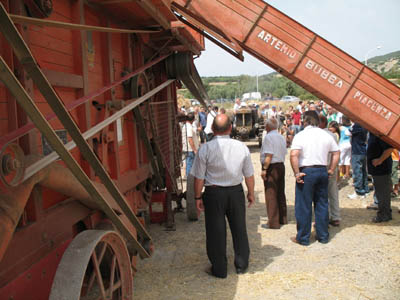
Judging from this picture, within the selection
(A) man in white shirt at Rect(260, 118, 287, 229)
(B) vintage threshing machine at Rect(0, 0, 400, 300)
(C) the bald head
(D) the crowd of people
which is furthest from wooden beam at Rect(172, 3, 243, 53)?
(A) man in white shirt at Rect(260, 118, 287, 229)

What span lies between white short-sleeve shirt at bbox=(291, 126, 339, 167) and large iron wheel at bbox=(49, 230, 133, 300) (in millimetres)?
3091

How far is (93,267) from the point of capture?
2.57m

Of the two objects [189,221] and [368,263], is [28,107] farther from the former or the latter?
[189,221]

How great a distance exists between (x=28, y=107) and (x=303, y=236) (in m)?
4.24

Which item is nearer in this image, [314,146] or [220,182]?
[220,182]

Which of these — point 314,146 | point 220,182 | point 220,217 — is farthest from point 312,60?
point 220,217

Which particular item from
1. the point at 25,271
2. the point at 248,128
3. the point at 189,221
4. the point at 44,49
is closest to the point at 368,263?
the point at 189,221

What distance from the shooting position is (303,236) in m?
4.98

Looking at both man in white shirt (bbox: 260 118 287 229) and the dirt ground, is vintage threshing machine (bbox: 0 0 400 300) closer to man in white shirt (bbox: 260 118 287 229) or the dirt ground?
the dirt ground

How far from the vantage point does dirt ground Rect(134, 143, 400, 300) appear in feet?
12.2

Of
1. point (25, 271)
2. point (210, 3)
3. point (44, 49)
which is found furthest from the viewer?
point (210, 3)

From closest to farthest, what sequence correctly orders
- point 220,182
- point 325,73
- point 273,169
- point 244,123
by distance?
point 220,182 < point 325,73 < point 273,169 < point 244,123

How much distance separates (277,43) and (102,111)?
260 centimetres

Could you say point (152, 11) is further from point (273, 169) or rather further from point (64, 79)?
point (273, 169)
